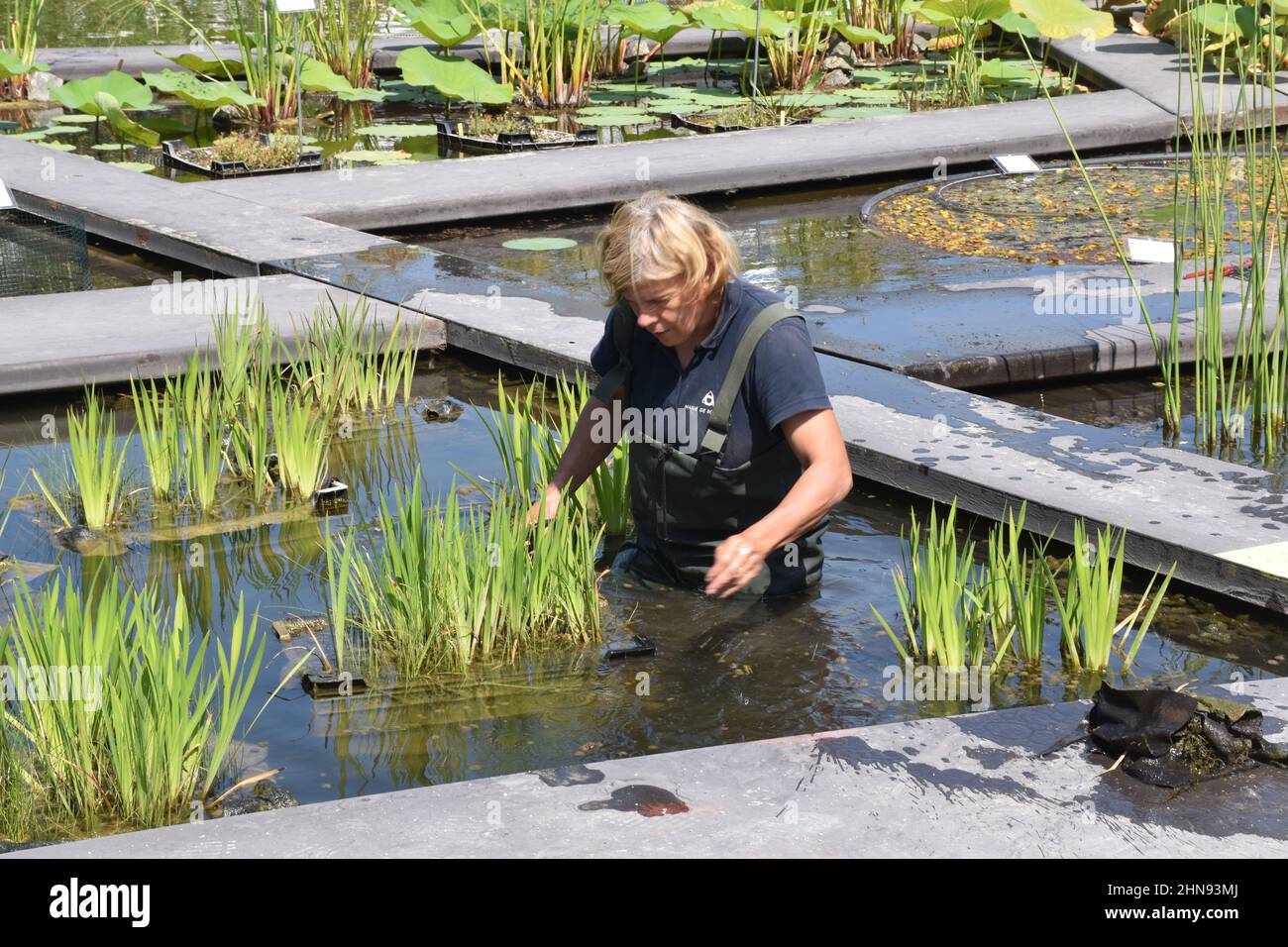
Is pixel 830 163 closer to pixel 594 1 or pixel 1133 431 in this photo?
pixel 594 1

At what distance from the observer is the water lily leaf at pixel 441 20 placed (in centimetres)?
1174

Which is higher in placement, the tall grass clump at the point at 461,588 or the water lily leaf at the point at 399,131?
the water lily leaf at the point at 399,131

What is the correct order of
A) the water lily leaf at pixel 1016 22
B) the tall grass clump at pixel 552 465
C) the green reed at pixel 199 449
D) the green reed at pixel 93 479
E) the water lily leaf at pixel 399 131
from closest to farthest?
the tall grass clump at pixel 552 465
the green reed at pixel 93 479
the green reed at pixel 199 449
the water lily leaf at pixel 399 131
the water lily leaf at pixel 1016 22

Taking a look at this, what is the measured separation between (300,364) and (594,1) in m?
7.26

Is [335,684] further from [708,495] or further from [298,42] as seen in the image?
[298,42]

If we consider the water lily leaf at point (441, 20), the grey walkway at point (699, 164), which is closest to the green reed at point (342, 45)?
the water lily leaf at point (441, 20)

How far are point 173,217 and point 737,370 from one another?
16.0 feet

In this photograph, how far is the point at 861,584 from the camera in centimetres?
404

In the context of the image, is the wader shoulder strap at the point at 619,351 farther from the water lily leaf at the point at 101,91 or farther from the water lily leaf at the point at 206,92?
the water lily leaf at the point at 101,91

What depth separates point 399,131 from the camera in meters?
10.8

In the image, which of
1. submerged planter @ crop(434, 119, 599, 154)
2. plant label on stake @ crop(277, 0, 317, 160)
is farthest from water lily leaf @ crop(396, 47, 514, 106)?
plant label on stake @ crop(277, 0, 317, 160)

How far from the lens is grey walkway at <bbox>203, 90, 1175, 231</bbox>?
8305 mm

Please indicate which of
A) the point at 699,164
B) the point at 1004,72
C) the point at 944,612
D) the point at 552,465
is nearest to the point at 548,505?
the point at 552,465

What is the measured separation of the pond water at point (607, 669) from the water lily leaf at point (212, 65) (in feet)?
23.7
